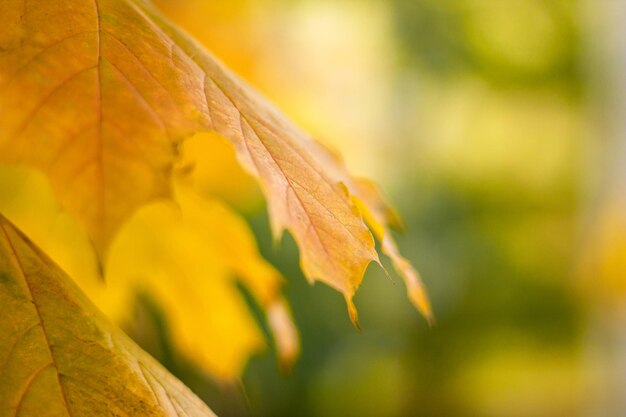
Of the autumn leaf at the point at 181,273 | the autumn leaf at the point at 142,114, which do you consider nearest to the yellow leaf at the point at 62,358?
the autumn leaf at the point at 142,114

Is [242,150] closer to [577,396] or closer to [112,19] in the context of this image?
[112,19]

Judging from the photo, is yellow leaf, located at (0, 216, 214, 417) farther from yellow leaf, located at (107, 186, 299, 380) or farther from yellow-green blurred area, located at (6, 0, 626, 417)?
yellow-green blurred area, located at (6, 0, 626, 417)

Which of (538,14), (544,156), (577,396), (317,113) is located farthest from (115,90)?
(538,14)

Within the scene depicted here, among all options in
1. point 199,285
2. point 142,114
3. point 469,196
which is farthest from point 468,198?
point 142,114

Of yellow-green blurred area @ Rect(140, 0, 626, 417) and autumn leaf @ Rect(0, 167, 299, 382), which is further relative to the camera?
yellow-green blurred area @ Rect(140, 0, 626, 417)

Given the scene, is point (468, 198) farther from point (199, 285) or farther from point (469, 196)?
point (199, 285)

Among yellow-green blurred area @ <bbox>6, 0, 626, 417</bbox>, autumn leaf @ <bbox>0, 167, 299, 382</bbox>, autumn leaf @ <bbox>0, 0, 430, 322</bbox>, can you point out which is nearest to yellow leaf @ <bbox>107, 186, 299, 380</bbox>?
autumn leaf @ <bbox>0, 167, 299, 382</bbox>
